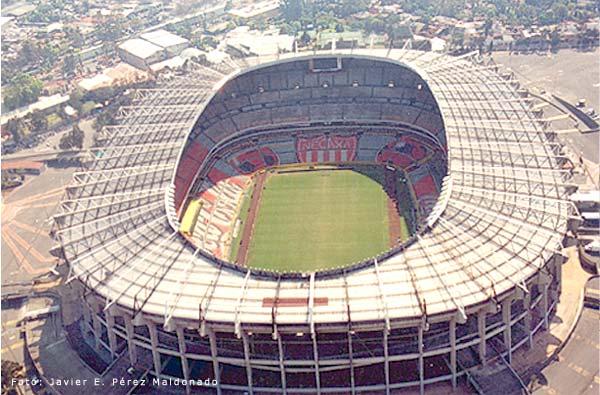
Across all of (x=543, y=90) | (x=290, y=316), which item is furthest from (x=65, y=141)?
(x=543, y=90)

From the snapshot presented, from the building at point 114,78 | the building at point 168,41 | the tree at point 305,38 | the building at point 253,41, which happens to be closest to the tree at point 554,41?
the tree at point 305,38

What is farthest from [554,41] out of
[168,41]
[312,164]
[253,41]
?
[168,41]

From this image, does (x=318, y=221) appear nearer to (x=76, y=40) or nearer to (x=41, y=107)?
(x=41, y=107)

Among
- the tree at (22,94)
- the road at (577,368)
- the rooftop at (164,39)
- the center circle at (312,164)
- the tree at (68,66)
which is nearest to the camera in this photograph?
the road at (577,368)

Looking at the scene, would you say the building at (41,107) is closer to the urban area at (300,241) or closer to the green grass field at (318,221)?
the urban area at (300,241)

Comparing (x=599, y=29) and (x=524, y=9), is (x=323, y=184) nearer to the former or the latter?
(x=599, y=29)

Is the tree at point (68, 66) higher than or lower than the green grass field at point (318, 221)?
higher
